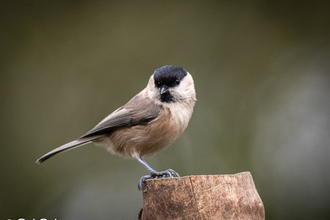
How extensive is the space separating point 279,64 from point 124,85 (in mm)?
1804

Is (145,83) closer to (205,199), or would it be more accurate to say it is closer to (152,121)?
(152,121)

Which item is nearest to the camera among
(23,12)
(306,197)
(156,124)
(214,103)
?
(156,124)

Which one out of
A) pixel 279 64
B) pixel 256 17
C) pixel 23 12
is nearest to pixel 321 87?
pixel 279 64

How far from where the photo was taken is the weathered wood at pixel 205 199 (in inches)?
78.7

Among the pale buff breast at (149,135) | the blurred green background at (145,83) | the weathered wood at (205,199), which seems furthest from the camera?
the blurred green background at (145,83)

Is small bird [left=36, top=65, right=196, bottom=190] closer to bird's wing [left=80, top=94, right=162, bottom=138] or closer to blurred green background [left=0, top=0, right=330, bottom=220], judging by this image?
bird's wing [left=80, top=94, right=162, bottom=138]

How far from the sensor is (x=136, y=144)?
304cm

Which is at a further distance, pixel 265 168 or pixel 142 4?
pixel 142 4

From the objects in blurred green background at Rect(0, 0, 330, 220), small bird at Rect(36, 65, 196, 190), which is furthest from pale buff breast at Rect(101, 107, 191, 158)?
blurred green background at Rect(0, 0, 330, 220)

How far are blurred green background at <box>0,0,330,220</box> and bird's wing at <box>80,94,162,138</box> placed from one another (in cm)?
168

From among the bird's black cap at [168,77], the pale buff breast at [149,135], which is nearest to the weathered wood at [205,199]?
the pale buff breast at [149,135]

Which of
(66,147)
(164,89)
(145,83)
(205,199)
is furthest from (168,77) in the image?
(145,83)

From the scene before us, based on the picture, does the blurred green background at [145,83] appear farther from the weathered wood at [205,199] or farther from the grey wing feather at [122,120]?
the weathered wood at [205,199]

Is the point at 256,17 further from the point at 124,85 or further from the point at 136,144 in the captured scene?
the point at 136,144
